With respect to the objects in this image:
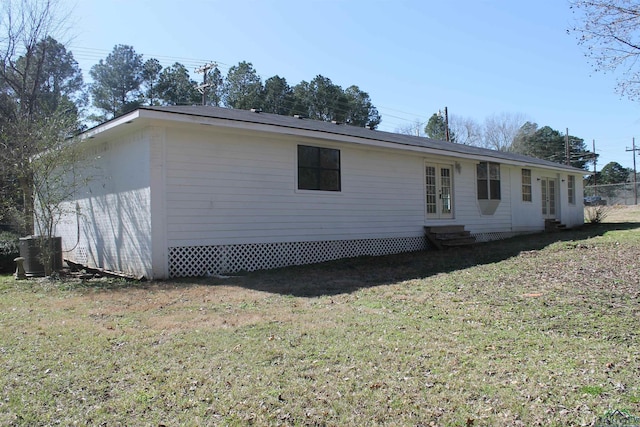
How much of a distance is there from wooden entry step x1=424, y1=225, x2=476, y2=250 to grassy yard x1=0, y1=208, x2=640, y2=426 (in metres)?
5.61

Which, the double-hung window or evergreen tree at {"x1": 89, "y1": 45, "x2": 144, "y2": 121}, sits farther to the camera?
evergreen tree at {"x1": 89, "y1": 45, "x2": 144, "y2": 121}

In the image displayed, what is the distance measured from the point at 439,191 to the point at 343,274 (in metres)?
6.30

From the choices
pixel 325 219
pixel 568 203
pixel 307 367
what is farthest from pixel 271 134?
pixel 568 203

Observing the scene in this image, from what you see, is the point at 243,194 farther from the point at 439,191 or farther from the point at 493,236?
the point at 493,236

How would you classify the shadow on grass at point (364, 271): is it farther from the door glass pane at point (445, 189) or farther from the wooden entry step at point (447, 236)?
the door glass pane at point (445, 189)

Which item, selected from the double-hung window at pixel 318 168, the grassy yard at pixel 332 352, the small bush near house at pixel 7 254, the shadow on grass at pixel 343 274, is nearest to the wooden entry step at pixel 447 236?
the shadow on grass at pixel 343 274

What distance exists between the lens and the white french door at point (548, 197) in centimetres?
1947

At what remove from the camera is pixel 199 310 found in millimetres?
6621

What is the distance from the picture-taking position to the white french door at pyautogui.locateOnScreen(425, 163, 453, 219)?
1470cm

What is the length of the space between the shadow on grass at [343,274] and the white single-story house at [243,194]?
22.5 inches

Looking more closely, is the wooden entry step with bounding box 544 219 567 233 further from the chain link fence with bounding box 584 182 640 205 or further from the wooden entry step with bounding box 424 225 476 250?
the chain link fence with bounding box 584 182 640 205

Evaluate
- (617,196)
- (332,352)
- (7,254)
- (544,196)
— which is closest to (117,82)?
(7,254)

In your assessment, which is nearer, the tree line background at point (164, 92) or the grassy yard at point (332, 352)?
the grassy yard at point (332, 352)

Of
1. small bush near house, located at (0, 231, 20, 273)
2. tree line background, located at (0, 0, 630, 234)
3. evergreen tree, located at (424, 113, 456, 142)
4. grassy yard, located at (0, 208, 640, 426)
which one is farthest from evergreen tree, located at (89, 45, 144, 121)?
grassy yard, located at (0, 208, 640, 426)
